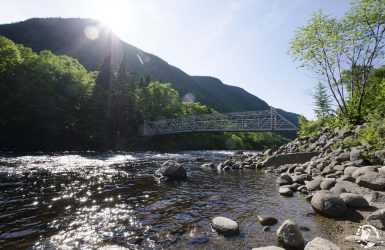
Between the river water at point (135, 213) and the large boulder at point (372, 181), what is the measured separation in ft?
6.39

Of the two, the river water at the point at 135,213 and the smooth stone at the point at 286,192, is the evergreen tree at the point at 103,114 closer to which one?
the river water at the point at 135,213

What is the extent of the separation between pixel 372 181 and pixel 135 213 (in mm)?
7278

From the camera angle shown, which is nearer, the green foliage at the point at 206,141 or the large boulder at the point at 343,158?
the large boulder at the point at 343,158

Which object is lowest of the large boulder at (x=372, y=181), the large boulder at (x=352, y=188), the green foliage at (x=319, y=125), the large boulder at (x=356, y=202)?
the large boulder at (x=356, y=202)

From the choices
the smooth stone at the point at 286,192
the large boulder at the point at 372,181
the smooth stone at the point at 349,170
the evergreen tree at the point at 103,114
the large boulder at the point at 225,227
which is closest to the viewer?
the large boulder at the point at 225,227

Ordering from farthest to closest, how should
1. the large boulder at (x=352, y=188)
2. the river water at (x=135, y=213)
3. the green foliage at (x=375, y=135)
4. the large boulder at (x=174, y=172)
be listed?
the large boulder at (x=174, y=172)
the green foliage at (x=375, y=135)
the large boulder at (x=352, y=188)
the river water at (x=135, y=213)

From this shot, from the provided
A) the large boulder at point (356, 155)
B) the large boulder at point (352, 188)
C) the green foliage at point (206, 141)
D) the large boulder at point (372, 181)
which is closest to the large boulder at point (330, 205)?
the large boulder at point (352, 188)

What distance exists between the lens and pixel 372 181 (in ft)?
26.8

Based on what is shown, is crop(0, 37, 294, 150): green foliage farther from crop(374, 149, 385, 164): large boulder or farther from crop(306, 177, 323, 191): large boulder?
crop(374, 149, 385, 164): large boulder

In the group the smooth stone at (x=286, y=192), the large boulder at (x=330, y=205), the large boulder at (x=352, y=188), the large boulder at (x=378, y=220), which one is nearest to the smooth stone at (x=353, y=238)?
the large boulder at (x=378, y=220)

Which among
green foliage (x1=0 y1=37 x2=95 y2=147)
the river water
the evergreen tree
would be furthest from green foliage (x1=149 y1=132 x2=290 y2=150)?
the river water

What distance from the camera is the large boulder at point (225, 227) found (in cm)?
582

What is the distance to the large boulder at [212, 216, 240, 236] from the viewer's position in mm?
5824

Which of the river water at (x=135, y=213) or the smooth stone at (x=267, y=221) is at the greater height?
the smooth stone at (x=267, y=221)
